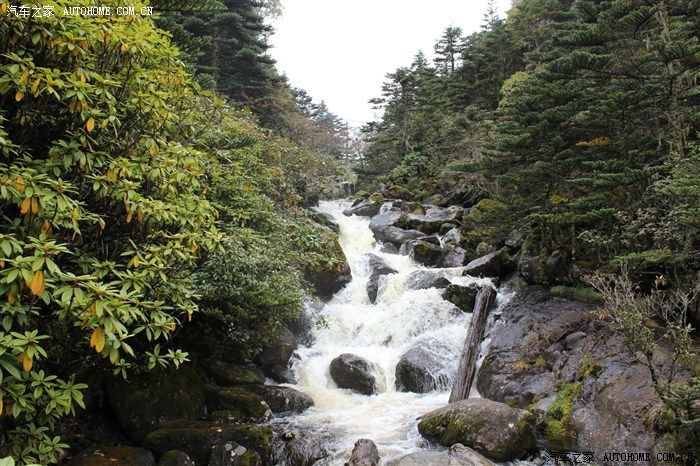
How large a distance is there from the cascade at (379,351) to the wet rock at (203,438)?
1.11 meters

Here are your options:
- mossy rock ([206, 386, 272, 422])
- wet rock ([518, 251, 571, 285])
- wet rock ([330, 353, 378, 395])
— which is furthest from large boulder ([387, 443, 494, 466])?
wet rock ([518, 251, 571, 285])

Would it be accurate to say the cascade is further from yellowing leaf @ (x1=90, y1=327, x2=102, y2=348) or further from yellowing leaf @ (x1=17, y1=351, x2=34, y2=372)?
yellowing leaf @ (x1=17, y1=351, x2=34, y2=372)

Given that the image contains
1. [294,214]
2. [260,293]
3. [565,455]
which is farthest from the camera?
[294,214]

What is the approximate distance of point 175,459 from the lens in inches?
246

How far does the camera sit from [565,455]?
680 centimetres

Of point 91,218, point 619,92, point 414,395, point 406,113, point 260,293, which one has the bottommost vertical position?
point 414,395

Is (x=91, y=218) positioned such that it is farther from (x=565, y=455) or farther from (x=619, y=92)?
(x=619, y=92)

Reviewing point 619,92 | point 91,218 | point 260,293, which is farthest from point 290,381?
point 619,92

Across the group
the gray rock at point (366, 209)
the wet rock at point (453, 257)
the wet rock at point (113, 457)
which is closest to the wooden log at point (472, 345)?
the wet rock at point (453, 257)

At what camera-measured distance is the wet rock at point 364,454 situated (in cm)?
655

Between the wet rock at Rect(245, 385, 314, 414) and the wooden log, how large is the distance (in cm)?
341

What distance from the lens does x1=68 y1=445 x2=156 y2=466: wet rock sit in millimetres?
5680

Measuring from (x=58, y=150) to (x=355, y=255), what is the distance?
15.6 meters

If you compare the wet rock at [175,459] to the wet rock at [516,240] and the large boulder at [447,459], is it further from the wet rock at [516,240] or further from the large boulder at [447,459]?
the wet rock at [516,240]
